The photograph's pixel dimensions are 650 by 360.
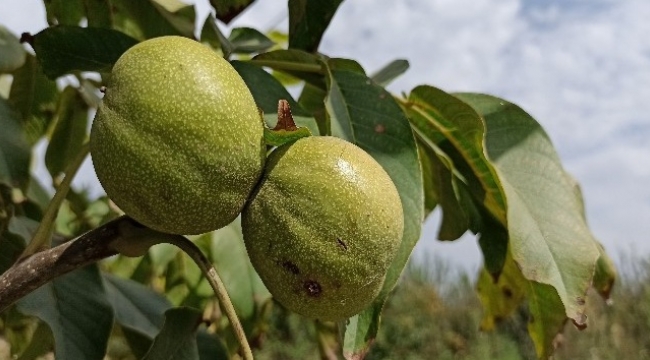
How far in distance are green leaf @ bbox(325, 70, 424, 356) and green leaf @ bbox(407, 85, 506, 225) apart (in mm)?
107

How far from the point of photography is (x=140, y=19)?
114 centimetres

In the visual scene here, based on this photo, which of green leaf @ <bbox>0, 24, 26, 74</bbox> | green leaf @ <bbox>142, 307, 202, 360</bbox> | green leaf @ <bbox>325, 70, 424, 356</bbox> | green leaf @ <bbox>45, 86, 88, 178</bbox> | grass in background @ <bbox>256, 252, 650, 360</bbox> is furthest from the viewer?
grass in background @ <bbox>256, 252, 650, 360</bbox>

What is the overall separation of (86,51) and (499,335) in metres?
6.59

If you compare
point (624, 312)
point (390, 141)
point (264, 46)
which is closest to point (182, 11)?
point (264, 46)

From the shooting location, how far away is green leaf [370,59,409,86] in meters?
1.21

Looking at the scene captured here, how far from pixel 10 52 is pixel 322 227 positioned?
0.69 metres

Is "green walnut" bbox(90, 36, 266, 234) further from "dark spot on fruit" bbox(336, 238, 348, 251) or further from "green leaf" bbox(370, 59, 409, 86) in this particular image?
"green leaf" bbox(370, 59, 409, 86)

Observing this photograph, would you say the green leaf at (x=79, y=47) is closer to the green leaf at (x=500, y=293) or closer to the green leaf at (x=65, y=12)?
the green leaf at (x=65, y=12)

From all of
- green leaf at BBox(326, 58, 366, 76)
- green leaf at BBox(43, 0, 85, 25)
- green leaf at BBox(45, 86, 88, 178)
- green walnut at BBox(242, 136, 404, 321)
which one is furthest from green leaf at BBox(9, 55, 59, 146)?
green walnut at BBox(242, 136, 404, 321)

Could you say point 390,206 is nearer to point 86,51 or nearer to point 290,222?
point 290,222

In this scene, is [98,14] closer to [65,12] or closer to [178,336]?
[65,12]

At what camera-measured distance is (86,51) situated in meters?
0.95

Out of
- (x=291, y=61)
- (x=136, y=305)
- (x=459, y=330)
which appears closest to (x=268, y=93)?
(x=291, y=61)

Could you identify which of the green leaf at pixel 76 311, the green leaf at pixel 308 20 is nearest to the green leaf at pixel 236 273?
the green leaf at pixel 76 311
